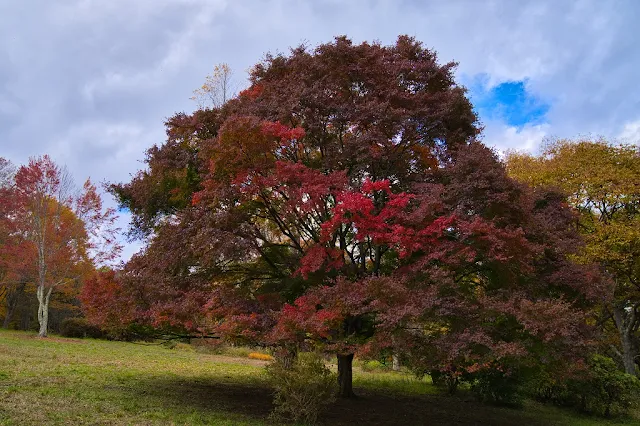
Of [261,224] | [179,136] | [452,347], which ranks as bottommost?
[452,347]

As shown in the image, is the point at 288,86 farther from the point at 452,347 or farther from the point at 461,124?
the point at 452,347

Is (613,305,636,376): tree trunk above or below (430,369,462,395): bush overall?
above

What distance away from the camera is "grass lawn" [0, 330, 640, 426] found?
303 inches

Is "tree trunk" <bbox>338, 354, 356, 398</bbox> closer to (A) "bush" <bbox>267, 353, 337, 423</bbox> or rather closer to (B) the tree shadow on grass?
(B) the tree shadow on grass

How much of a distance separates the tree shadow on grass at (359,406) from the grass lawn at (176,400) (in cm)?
2

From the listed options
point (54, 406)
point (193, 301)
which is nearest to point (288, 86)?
point (193, 301)

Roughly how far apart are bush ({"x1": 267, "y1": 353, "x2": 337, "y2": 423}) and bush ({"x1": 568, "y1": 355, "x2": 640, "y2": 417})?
894cm

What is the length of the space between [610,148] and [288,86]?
14921 mm

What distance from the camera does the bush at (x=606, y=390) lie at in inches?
529

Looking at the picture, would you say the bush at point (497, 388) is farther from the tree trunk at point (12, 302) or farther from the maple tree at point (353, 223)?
the tree trunk at point (12, 302)

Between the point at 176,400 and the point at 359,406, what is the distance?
4.47 m

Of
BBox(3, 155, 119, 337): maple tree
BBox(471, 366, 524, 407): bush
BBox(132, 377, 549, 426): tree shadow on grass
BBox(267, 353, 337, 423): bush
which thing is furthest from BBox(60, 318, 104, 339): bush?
BBox(267, 353, 337, 423): bush

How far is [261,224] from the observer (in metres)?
11.2

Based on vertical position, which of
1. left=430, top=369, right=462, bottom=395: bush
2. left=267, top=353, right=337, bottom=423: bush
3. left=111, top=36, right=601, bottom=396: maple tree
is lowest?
left=430, top=369, right=462, bottom=395: bush
